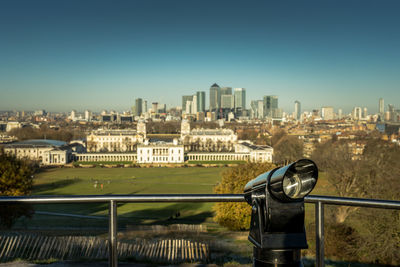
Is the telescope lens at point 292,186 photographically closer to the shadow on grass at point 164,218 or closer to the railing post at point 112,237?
the railing post at point 112,237

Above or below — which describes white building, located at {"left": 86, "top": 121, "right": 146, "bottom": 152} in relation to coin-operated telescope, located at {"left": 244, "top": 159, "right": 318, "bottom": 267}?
below

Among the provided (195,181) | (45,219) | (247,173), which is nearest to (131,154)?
(195,181)

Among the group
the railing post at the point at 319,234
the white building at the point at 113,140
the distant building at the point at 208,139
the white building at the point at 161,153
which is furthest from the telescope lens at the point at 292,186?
the white building at the point at 113,140

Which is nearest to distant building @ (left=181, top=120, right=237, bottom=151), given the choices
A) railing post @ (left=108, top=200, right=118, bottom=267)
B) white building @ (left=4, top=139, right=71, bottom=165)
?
white building @ (left=4, top=139, right=71, bottom=165)

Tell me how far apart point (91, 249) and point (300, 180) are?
1988 millimetres

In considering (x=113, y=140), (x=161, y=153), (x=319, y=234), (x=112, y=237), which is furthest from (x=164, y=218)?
(x=113, y=140)

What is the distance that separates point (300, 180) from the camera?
173cm

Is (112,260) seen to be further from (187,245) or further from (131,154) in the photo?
(131,154)

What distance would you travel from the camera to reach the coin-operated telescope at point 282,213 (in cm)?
173

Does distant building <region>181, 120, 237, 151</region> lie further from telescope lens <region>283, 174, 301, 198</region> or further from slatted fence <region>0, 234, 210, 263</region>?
telescope lens <region>283, 174, 301, 198</region>

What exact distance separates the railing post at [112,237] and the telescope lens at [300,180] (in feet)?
4.41

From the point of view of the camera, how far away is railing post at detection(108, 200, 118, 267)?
2.59 meters

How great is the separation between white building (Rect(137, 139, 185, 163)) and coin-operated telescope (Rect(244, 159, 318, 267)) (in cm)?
6922

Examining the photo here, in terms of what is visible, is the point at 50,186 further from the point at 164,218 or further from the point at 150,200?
the point at 150,200
